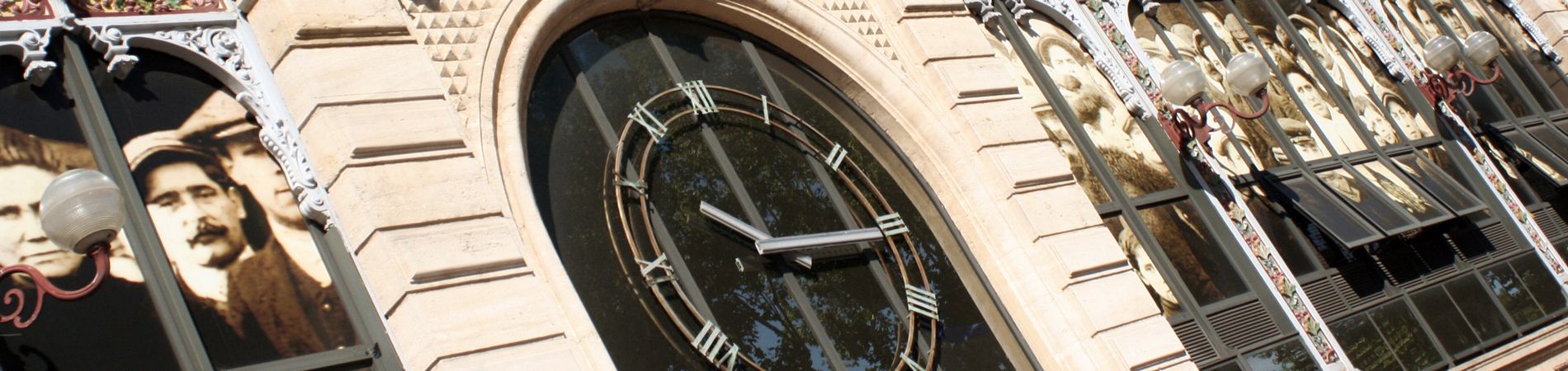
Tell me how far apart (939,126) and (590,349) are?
3776 mm

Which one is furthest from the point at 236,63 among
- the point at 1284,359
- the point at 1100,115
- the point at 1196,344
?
the point at 1284,359

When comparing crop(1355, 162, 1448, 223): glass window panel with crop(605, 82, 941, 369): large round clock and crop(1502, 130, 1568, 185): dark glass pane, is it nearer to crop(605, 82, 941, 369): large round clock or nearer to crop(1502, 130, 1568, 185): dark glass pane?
crop(1502, 130, 1568, 185): dark glass pane

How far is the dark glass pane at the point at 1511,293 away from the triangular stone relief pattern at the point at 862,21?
635 cm

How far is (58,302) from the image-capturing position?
594 cm

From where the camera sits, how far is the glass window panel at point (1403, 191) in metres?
12.2

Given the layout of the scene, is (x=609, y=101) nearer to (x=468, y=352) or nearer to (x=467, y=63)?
(x=467, y=63)

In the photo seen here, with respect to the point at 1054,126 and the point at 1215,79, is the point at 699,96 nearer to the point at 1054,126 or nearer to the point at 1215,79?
the point at 1054,126

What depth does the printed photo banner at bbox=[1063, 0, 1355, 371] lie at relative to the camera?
10.9 meters

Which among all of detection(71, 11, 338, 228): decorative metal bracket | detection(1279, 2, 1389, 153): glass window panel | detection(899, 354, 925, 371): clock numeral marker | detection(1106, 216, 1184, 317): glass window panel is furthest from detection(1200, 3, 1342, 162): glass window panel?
detection(71, 11, 338, 228): decorative metal bracket

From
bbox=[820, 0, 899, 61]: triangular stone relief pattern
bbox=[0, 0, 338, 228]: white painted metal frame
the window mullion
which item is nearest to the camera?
the window mullion

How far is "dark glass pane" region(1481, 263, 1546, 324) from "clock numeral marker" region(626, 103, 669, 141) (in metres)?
8.18

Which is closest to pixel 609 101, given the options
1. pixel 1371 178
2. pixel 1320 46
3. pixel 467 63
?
pixel 467 63

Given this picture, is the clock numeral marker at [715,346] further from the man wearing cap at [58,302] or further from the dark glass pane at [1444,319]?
the dark glass pane at [1444,319]

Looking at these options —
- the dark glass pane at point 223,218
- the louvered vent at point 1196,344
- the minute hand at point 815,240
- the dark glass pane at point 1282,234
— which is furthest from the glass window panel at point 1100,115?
the dark glass pane at point 223,218
